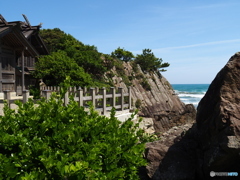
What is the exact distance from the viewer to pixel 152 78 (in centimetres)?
3431

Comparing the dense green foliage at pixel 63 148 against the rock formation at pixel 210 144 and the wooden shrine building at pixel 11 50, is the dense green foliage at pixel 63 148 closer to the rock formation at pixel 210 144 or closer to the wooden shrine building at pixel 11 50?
the rock formation at pixel 210 144

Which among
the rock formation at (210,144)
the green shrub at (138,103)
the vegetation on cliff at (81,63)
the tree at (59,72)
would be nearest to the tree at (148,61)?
the vegetation on cliff at (81,63)

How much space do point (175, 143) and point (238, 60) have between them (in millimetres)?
2717

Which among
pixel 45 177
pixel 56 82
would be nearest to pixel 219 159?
pixel 45 177

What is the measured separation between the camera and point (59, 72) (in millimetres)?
19812

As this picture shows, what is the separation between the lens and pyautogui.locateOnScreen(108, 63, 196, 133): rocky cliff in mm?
25891

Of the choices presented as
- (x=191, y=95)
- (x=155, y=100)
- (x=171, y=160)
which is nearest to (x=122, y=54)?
(x=155, y=100)

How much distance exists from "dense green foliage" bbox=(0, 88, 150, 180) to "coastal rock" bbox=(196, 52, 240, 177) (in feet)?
6.61

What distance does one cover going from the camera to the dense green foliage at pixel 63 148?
9.94ft

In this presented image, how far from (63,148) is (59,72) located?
1688 centimetres

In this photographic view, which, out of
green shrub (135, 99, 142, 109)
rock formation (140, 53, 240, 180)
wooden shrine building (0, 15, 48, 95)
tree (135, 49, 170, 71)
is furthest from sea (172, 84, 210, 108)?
rock formation (140, 53, 240, 180)

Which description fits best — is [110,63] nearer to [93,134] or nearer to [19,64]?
[19,64]

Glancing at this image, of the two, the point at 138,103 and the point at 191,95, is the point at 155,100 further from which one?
the point at 191,95

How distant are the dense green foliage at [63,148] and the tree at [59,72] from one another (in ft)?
48.2
